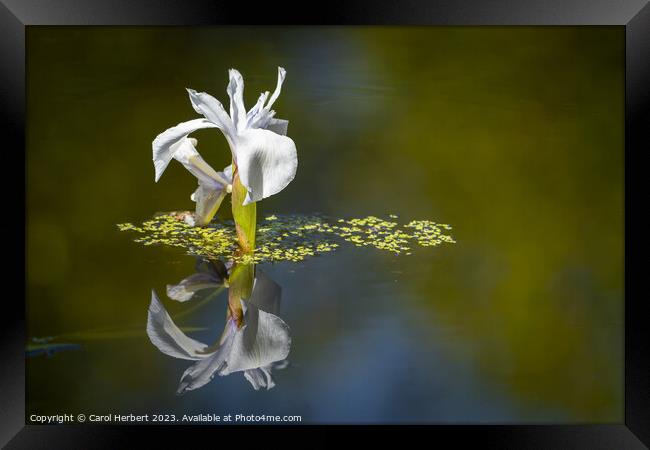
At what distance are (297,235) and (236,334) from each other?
A: 289 mm

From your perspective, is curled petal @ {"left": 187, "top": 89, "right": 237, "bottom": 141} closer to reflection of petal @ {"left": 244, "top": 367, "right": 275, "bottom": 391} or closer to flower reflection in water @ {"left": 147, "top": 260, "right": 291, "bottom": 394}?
flower reflection in water @ {"left": 147, "top": 260, "right": 291, "bottom": 394}

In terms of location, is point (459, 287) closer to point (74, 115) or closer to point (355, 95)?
point (355, 95)

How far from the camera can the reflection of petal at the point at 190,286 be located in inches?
60.9

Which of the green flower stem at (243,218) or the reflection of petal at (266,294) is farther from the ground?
the green flower stem at (243,218)

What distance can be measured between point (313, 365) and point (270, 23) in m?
0.77

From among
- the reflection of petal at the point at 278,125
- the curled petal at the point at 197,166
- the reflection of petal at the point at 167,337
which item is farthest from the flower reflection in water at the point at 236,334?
the reflection of petal at the point at 278,125

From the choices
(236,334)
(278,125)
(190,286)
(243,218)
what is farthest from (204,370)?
(278,125)

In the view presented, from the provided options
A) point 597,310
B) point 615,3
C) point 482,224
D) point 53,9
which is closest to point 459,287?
point 482,224

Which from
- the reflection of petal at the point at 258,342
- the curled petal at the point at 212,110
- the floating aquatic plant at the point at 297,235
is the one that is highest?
the curled petal at the point at 212,110

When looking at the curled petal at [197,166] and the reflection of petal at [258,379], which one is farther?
the curled petal at [197,166]

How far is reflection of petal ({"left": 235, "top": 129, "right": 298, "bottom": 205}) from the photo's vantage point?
5.10 feet

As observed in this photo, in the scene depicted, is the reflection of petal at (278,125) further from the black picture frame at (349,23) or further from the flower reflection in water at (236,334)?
the flower reflection in water at (236,334)

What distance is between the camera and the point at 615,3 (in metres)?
1.48

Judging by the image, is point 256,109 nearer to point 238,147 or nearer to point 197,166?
point 238,147
